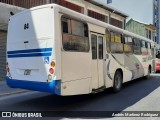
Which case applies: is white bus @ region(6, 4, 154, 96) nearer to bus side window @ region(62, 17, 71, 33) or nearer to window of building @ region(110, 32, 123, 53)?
bus side window @ region(62, 17, 71, 33)

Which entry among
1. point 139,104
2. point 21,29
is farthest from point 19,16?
point 139,104

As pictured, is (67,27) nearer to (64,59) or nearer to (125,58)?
(64,59)

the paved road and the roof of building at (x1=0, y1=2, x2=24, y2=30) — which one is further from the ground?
the roof of building at (x1=0, y1=2, x2=24, y2=30)

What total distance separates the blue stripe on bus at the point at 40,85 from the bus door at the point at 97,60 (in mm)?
1966

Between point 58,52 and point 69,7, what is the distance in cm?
1323

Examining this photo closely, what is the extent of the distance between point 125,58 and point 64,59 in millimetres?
5212

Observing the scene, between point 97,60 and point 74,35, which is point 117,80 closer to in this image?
point 97,60

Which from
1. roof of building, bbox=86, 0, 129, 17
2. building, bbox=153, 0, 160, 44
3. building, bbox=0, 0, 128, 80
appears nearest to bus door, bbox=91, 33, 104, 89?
building, bbox=0, 0, 128, 80

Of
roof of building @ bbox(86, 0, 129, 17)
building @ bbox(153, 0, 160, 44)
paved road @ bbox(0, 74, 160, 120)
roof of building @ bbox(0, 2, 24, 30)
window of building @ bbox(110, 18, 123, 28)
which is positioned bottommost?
paved road @ bbox(0, 74, 160, 120)

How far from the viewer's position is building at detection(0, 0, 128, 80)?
14172mm

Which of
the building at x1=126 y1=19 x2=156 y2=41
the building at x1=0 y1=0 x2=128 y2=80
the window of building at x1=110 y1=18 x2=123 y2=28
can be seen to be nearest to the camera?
the building at x1=0 y1=0 x2=128 y2=80

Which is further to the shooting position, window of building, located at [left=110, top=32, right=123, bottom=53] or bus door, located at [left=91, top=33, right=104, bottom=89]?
window of building, located at [left=110, top=32, right=123, bottom=53]

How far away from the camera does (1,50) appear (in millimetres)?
14539

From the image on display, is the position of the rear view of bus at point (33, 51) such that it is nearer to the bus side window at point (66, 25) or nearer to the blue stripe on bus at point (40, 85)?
the blue stripe on bus at point (40, 85)
